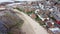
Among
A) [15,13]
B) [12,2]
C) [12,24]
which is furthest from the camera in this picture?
[12,2]

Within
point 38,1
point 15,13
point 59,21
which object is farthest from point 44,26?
point 38,1

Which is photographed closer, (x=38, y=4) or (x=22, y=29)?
(x=22, y=29)

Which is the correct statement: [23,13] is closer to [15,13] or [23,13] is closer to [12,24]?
[15,13]

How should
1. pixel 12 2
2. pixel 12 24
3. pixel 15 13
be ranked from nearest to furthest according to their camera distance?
pixel 12 24
pixel 15 13
pixel 12 2

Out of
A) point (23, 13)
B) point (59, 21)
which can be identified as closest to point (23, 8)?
point (23, 13)

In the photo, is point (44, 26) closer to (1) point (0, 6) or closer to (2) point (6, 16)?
(2) point (6, 16)

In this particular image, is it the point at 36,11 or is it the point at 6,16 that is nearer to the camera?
the point at 6,16
